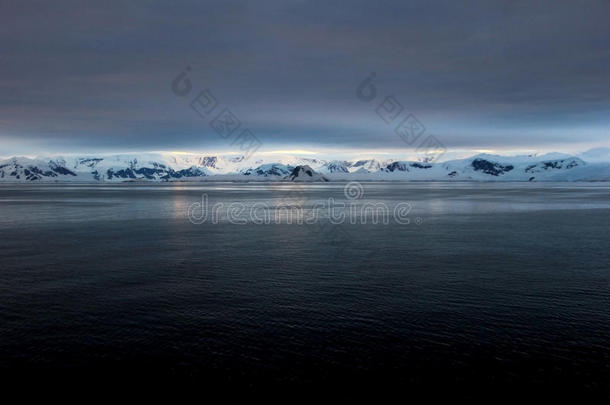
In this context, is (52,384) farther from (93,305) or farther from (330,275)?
(330,275)

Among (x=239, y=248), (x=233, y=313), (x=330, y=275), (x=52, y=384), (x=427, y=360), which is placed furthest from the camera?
(x=239, y=248)

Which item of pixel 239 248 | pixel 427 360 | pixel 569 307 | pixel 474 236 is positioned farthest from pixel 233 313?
pixel 474 236

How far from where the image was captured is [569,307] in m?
22.4

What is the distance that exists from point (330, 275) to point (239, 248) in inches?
499

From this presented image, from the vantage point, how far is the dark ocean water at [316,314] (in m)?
16.1

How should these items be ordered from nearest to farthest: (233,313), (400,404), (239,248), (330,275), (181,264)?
1. (400,404)
2. (233,313)
3. (330,275)
4. (181,264)
5. (239,248)

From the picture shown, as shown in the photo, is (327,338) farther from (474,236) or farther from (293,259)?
(474,236)

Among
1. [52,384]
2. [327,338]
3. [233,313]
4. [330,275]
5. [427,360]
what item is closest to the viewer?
[52,384]

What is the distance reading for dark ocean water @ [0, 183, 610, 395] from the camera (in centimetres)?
1614

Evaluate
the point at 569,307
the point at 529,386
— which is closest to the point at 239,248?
the point at 569,307

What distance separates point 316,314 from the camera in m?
21.7

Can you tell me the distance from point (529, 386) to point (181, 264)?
78.8ft

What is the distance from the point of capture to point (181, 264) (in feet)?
109

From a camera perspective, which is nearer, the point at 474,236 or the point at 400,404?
the point at 400,404
